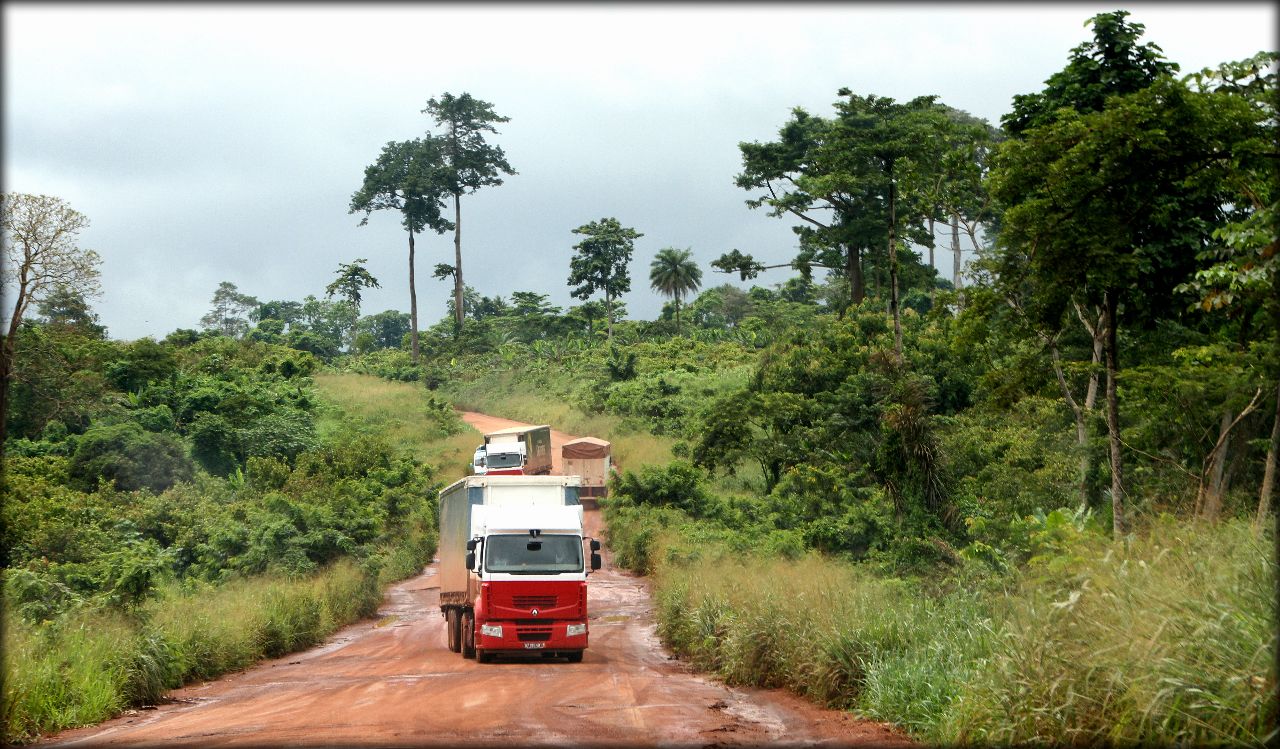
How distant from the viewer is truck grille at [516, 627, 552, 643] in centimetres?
2025

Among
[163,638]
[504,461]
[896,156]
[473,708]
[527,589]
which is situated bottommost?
[473,708]

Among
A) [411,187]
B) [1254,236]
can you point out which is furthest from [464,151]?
[1254,236]

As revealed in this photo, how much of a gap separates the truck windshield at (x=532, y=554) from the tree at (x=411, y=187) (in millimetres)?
68137

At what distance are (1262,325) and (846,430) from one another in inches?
637

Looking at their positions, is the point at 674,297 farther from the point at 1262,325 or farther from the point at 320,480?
the point at 1262,325

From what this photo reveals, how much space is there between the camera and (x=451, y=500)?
24922 millimetres

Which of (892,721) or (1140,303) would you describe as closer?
(892,721)

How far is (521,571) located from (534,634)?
3.86ft

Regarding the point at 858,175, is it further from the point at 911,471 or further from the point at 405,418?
the point at 405,418

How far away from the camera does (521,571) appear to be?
20547mm

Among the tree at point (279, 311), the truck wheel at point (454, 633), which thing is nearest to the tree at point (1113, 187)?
the truck wheel at point (454, 633)

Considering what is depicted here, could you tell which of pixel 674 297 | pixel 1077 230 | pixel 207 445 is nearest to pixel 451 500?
pixel 1077 230

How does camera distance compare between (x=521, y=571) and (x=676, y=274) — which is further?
(x=676, y=274)

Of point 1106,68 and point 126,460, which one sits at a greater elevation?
point 1106,68
